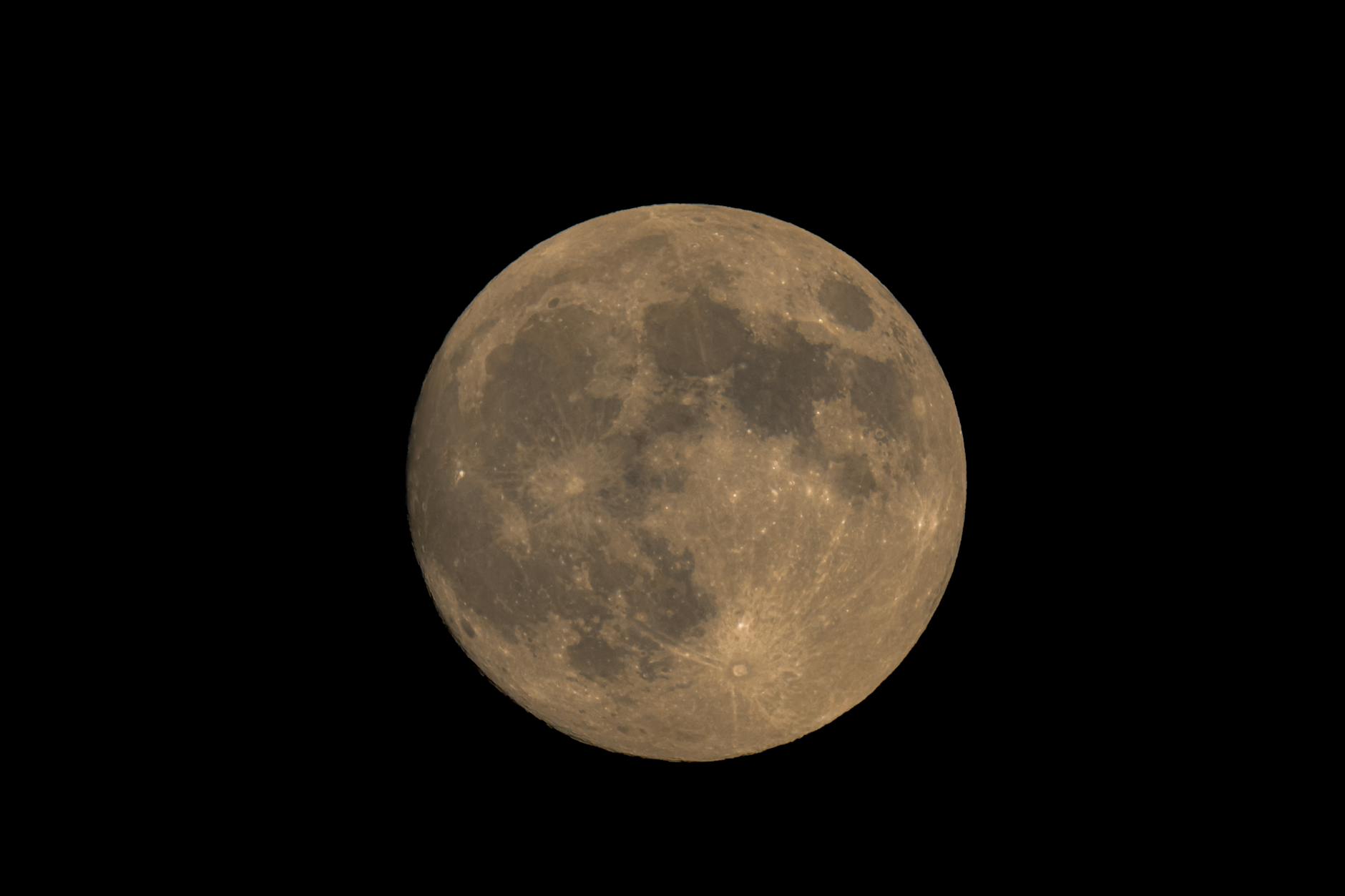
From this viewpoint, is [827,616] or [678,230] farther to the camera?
[678,230]

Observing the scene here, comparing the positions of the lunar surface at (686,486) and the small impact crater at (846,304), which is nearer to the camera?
the lunar surface at (686,486)

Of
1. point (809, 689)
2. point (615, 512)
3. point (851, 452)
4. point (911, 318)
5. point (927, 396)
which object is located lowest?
point (809, 689)

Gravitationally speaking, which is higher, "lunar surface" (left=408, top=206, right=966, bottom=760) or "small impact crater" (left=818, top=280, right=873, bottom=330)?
"small impact crater" (left=818, top=280, right=873, bottom=330)

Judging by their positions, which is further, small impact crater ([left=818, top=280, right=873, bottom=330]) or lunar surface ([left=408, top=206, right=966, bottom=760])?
small impact crater ([left=818, top=280, right=873, bottom=330])

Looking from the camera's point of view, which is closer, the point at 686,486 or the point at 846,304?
the point at 686,486

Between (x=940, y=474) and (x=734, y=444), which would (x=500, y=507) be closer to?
(x=734, y=444)

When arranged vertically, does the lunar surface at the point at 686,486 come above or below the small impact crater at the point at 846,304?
below

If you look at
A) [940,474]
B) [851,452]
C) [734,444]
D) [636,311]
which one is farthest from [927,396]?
[636,311]

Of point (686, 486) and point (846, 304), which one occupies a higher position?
point (846, 304)
